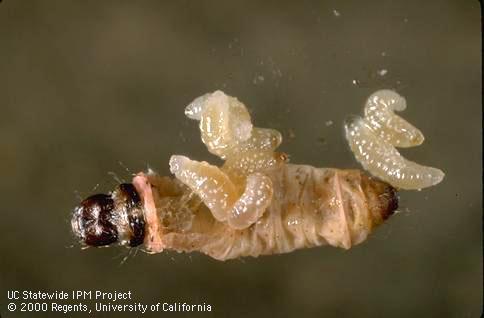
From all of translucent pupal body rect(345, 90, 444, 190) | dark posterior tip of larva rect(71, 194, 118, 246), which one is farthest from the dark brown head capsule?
translucent pupal body rect(345, 90, 444, 190)

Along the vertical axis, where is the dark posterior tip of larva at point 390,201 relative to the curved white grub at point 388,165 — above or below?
below

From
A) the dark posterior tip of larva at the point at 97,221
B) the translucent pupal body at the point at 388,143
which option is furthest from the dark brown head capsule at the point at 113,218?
the translucent pupal body at the point at 388,143

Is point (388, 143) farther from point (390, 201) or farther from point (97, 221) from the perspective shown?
point (97, 221)

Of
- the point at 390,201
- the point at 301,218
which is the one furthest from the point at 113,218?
the point at 390,201

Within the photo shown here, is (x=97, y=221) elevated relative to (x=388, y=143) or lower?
lower

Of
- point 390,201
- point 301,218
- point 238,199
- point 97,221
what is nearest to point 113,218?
point 97,221

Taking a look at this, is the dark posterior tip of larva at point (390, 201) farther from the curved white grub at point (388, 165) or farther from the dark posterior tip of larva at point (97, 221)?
the dark posterior tip of larva at point (97, 221)

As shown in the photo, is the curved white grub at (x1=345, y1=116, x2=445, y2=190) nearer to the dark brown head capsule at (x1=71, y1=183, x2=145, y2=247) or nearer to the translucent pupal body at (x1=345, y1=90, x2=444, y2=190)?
the translucent pupal body at (x1=345, y1=90, x2=444, y2=190)
